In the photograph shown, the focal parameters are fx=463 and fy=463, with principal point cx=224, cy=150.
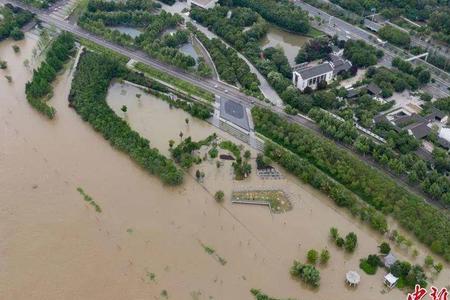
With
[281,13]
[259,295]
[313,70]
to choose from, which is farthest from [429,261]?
[281,13]

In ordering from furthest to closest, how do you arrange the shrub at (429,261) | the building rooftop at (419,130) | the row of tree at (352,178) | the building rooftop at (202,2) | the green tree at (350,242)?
1. the building rooftop at (202,2)
2. the building rooftop at (419,130)
3. the row of tree at (352,178)
4. the green tree at (350,242)
5. the shrub at (429,261)

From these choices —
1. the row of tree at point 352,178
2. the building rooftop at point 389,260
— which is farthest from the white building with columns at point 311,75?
the building rooftop at point 389,260

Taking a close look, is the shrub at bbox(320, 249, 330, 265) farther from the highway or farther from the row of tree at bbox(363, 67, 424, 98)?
the row of tree at bbox(363, 67, 424, 98)

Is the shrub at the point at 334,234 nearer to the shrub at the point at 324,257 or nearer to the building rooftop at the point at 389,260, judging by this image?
the shrub at the point at 324,257

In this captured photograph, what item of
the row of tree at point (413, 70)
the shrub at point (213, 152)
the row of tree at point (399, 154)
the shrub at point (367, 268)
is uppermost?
the row of tree at point (413, 70)

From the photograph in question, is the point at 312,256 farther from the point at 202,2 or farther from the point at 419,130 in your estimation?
the point at 202,2

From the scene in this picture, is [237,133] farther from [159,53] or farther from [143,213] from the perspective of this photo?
[159,53]
